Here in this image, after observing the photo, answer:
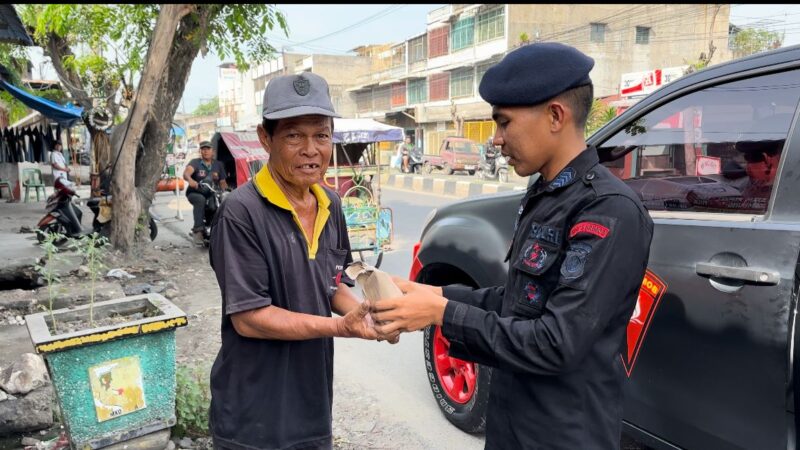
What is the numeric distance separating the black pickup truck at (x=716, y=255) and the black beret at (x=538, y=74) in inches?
37.9

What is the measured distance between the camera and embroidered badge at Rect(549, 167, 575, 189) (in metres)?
1.41

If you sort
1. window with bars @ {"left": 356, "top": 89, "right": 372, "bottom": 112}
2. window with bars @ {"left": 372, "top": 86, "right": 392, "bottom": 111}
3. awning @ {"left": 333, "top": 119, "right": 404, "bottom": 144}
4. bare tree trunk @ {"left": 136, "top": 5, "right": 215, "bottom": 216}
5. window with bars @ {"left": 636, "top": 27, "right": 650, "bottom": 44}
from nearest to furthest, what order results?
bare tree trunk @ {"left": 136, "top": 5, "right": 215, "bottom": 216}, awning @ {"left": 333, "top": 119, "right": 404, "bottom": 144}, window with bars @ {"left": 636, "top": 27, "right": 650, "bottom": 44}, window with bars @ {"left": 372, "top": 86, "right": 392, "bottom": 111}, window with bars @ {"left": 356, "top": 89, "right": 372, "bottom": 112}

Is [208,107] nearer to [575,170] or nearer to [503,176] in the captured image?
[503,176]

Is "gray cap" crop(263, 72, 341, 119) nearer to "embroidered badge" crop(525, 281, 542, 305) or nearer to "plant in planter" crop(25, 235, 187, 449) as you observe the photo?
"embroidered badge" crop(525, 281, 542, 305)

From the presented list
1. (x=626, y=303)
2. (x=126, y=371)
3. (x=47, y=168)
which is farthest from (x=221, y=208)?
(x=47, y=168)

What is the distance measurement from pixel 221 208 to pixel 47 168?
24180 millimetres

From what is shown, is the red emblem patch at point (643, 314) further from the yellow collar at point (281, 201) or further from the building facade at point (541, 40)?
the building facade at point (541, 40)

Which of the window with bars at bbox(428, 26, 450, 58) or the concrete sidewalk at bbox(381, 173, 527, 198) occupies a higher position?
the window with bars at bbox(428, 26, 450, 58)

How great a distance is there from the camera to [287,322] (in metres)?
1.54

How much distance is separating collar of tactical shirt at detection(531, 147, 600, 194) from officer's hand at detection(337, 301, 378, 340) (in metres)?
0.58

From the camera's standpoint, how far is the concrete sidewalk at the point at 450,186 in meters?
15.9

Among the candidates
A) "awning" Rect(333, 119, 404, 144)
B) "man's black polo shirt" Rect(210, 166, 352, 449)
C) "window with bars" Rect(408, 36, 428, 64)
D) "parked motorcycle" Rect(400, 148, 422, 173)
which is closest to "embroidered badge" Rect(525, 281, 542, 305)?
"man's black polo shirt" Rect(210, 166, 352, 449)

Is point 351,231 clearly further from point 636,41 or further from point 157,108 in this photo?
point 636,41

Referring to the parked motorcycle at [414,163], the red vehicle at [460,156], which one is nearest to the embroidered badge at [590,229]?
the red vehicle at [460,156]
